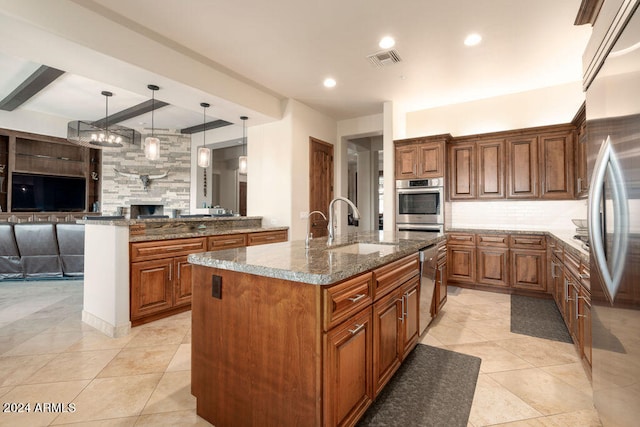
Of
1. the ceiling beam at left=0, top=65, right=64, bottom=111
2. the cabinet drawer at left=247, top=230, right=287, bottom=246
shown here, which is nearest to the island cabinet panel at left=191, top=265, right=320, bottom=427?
the cabinet drawer at left=247, top=230, right=287, bottom=246

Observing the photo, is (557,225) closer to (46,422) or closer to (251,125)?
(251,125)

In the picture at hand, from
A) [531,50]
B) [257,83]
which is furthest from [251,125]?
[531,50]

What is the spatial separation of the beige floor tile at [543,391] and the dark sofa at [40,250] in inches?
229

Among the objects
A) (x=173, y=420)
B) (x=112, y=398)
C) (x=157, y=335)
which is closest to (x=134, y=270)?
(x=157, y=335)

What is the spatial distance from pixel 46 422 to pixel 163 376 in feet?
2.02

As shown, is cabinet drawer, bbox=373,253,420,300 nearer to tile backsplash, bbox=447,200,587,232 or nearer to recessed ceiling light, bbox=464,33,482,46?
recessed ceiling light, bbox=464,33,482,46

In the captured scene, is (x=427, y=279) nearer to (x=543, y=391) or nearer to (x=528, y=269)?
(x=543, y=391)

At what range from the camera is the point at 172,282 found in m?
3.26

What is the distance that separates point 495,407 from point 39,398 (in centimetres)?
279

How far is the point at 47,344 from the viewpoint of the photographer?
8.64 feet

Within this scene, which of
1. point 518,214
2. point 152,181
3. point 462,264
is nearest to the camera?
point 462,264

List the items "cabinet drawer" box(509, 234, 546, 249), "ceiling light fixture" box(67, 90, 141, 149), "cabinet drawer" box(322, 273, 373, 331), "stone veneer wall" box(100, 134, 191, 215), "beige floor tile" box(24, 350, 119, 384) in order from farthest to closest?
"stone veneer wall" box(100, 134, 191, 215), "ceiling light fixture" box(67, 90, 141, 149), "cabinet drawer" box(509, 234, 546, 249), "beige floor tile" box(24, 350, 119, 384), "cabinet drawer" box(322, 273, 373, 331)

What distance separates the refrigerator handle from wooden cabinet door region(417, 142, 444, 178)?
3.43 m

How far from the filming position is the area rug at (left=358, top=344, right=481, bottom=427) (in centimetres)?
169
